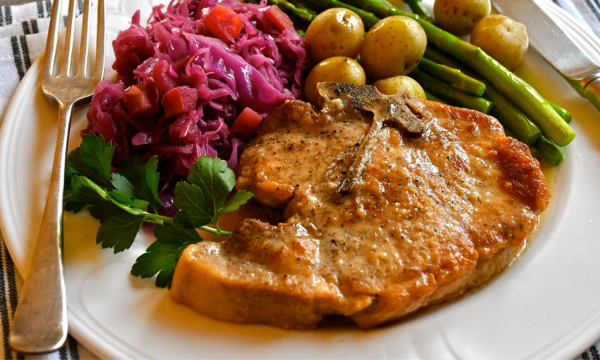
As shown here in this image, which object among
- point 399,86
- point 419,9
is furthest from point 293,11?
point 399,86

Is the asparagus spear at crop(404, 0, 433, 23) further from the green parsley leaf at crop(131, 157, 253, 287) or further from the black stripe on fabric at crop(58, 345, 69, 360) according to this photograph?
the black stripe on fabric at crop(58, 345, 69, 360)

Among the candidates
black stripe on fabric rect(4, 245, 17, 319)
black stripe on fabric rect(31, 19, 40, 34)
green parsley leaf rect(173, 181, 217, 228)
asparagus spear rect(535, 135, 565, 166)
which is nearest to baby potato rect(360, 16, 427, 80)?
asparagus spear rect(535, 135, 565, 166)

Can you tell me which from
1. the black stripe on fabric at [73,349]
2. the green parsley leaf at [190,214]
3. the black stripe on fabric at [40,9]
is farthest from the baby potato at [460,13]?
the black stripe on fabric at [73,349]

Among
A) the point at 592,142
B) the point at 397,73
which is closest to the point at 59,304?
the point at 397,73

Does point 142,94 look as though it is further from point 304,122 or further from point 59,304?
point 59,304

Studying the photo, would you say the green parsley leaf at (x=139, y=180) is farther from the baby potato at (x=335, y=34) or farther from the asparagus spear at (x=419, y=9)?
the asparagus spear at (x=419, y=9)

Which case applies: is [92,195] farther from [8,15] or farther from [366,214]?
[8,15]
